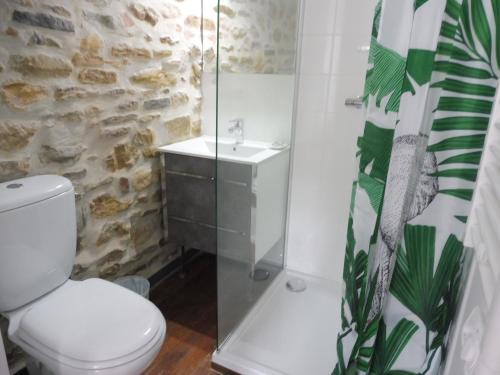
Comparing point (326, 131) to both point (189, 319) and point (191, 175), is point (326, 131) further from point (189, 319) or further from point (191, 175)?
point (189, 319)

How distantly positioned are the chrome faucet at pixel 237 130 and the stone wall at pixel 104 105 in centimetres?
51

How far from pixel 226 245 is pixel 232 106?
75 centimetres

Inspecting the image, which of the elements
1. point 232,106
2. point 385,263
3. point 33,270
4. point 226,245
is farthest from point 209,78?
point 385,263

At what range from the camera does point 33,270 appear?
131 centimetres

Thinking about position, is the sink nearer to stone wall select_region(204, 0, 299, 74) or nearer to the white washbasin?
the white washbasin

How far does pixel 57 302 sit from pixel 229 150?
103cm

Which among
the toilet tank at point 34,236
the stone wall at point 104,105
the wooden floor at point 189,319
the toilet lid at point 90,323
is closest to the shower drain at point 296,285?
the wooden floor at point 189,319

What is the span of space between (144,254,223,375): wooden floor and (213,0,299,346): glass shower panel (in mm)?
154

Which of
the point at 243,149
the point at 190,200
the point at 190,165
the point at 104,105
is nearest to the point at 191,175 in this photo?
the point at 190,165

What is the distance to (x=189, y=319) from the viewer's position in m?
1.97

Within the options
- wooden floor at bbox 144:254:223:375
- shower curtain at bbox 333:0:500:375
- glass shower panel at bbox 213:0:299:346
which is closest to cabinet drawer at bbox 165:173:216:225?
glass shower panel at bbox 213:0:299:346

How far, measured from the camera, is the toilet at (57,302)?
3.75 ft

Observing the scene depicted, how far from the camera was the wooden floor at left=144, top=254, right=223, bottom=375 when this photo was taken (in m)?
1.66

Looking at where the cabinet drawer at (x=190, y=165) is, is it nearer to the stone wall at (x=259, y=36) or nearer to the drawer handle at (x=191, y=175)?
the drawer handle at (x=191, y=175)
